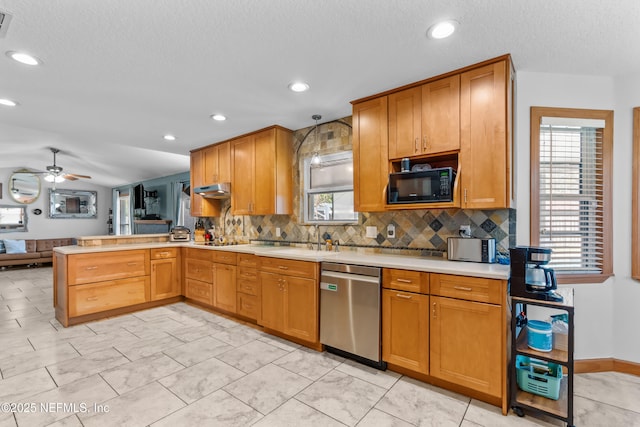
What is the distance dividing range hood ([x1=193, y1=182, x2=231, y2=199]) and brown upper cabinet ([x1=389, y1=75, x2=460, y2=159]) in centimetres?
262

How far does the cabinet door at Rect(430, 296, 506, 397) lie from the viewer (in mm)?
1968

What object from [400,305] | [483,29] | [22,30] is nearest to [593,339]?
[400,305]

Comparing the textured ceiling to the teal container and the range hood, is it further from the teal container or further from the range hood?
the teal container

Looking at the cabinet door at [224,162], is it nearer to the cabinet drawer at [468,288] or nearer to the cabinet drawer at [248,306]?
the cabinet drawer at [248,306]

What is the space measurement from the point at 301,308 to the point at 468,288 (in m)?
1.56

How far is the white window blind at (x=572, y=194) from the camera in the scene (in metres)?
2.50

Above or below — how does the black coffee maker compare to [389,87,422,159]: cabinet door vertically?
below

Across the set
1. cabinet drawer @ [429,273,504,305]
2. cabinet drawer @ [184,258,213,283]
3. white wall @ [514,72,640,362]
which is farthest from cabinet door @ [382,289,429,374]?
cabinet drawer @ [184,258,213,283]

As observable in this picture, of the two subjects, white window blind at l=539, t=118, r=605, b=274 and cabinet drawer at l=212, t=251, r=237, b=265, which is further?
cabinet drawer at l=212, t=251, r=237, b=265

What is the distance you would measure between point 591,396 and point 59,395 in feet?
12.5

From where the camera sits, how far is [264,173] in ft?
13.0

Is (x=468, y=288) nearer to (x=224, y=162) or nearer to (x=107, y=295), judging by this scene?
(x=224, y=162)

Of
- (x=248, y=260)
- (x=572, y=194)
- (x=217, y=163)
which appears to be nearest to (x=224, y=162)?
(x=217, y=163)

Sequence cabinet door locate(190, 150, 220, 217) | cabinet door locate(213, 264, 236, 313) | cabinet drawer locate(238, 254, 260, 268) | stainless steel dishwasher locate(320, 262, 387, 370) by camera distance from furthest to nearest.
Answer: cabinet door locate(190, 150, 220, 217)
cabinet door locate(213, 264, 236, 313)
cabinet drawer locate(238, 254, 260, 268)
stainless steel dishwasher locate(320, 262, 387, 370)
